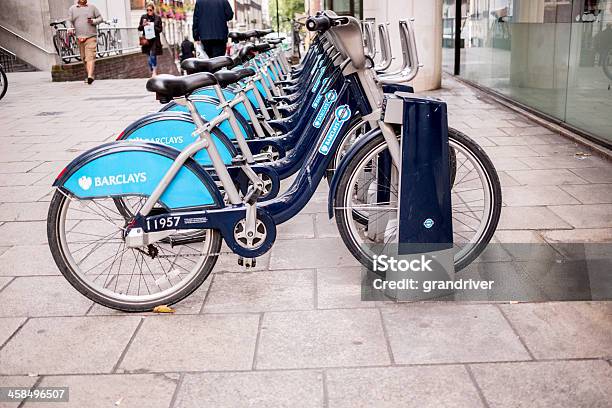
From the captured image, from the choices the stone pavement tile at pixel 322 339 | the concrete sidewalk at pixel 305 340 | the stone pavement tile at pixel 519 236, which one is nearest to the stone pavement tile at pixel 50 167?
the concrete sidewalk at pixel 305 340

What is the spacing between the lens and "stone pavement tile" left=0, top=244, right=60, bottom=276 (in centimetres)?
415

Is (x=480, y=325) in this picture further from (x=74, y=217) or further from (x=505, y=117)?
(x=505, y=117)

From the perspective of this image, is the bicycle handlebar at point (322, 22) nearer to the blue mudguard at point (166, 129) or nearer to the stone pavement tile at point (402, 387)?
the blue mudguard at point (166, 129)

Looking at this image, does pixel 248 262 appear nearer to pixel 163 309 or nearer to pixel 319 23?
pixel 163 309

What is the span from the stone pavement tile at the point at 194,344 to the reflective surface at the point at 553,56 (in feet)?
16.0

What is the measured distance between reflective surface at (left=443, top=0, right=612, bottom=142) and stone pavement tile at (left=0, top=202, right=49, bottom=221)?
16.9 ft

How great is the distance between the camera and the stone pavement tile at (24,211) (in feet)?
17.3

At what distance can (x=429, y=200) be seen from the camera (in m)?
3.44

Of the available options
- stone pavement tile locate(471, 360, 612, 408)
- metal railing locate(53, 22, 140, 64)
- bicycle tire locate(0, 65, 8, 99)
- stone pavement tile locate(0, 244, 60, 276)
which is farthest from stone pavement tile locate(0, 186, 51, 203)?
metal railing locate(53, 22, 140, 64)

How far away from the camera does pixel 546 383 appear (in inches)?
107

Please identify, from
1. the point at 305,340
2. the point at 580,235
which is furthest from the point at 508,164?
the point at 305,340

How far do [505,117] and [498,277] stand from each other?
18.8 feet

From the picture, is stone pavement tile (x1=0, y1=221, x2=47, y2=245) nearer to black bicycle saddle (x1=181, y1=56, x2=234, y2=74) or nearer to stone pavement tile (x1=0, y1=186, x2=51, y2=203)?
stone pavement tile (x1=0, y1=186, x2=51, y2=203)

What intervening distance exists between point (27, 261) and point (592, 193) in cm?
407
